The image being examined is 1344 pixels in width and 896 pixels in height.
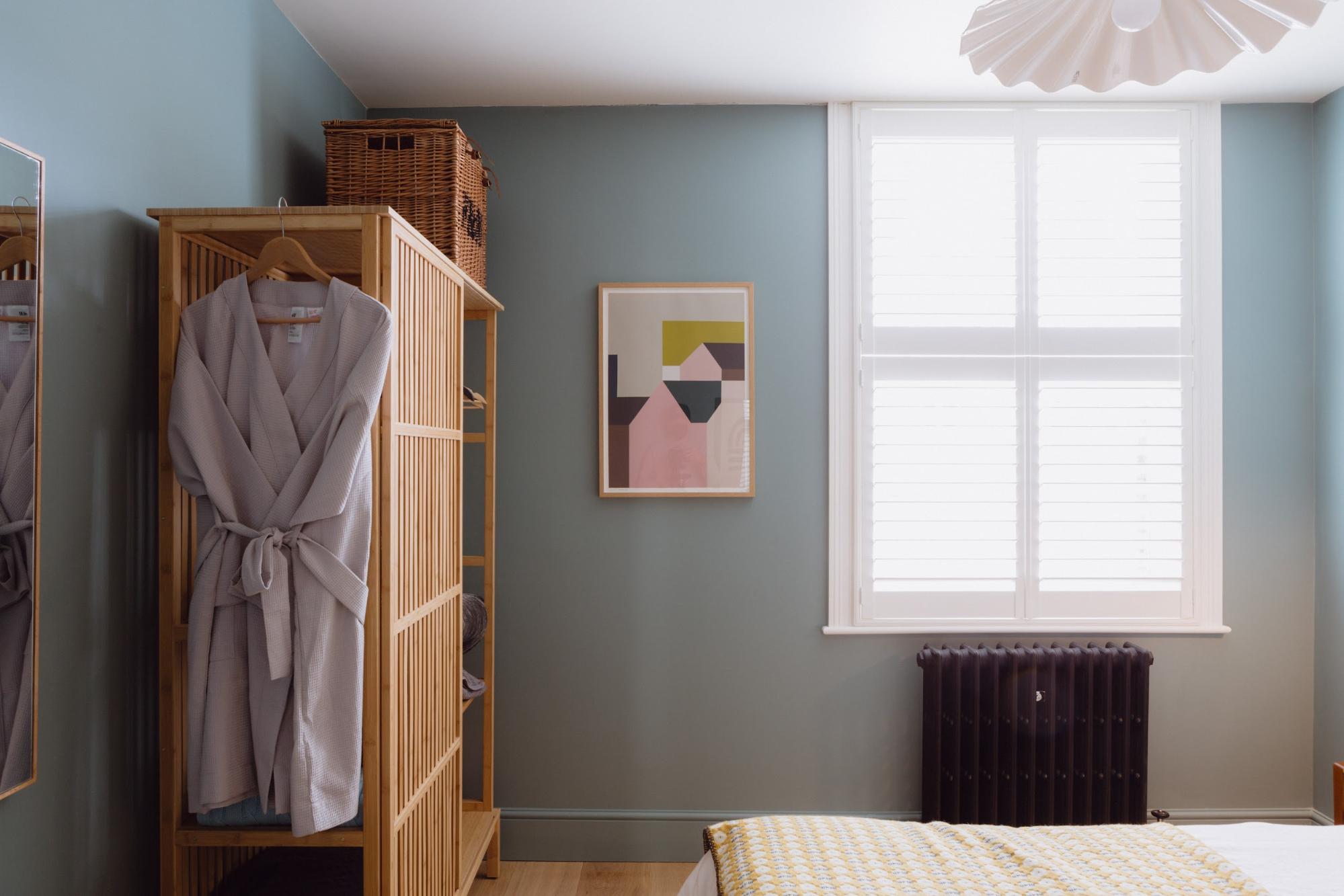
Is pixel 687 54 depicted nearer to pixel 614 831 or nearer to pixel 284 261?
pixel 284 261

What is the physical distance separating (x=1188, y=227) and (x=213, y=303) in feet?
9.92

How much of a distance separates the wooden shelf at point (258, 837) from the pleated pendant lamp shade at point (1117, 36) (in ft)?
6.25

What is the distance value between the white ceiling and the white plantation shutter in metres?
0.23

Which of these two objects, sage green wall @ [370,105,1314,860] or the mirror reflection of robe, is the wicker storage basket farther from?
the mirror reflection of robe

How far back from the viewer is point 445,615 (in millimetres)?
2219

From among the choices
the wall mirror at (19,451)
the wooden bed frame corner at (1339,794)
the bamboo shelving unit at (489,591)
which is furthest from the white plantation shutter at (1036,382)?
the wall mirror at (19,451)

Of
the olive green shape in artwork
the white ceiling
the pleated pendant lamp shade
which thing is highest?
the white ceiling

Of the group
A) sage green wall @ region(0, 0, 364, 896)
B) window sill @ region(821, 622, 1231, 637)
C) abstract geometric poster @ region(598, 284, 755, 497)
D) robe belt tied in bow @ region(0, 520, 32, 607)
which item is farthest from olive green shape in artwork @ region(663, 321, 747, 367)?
robe belt tied in bow @ region(0, 520, 32, 607)

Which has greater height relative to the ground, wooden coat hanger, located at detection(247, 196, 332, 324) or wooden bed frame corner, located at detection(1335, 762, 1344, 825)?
wooden coat hanger, located at detection(247, 196, 332, 324)

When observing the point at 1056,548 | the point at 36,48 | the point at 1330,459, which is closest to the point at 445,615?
the point at 36,48

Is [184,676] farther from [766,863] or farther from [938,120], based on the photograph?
[938,120]

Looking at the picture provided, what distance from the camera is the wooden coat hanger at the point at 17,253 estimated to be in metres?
1.30

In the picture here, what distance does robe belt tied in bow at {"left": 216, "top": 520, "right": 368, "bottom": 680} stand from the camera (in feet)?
4.99

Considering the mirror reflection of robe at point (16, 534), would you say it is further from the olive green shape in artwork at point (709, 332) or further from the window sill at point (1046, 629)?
the window sill at point (1046, 629)
